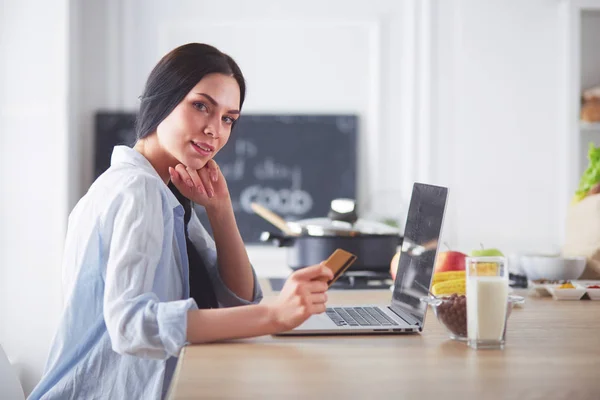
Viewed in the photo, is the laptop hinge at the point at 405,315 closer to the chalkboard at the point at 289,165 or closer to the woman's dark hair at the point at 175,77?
the woman's dark hair at the point at 175,77

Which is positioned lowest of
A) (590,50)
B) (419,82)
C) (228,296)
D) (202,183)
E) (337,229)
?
(228,296)

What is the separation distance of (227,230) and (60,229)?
2344 mm

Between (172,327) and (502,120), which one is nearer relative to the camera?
(172,327)

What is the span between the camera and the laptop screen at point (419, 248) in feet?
4.64

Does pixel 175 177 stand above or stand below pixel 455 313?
above

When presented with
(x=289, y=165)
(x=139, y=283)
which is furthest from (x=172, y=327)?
(x=289, y=165)

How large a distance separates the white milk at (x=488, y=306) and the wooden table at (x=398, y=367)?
1.3 inches

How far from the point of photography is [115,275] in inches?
50.2

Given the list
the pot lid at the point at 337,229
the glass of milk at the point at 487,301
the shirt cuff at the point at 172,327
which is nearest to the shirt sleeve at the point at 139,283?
the shirt cuff at the point at 172,327

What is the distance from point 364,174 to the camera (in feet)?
14.4

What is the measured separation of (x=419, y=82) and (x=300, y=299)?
3279 mm

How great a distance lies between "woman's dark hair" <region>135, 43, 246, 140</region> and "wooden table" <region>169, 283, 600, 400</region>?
1.68 feet

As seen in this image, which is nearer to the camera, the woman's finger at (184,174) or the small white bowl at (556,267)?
the woman's finger at (184,174)

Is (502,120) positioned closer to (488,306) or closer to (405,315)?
(405,315)
